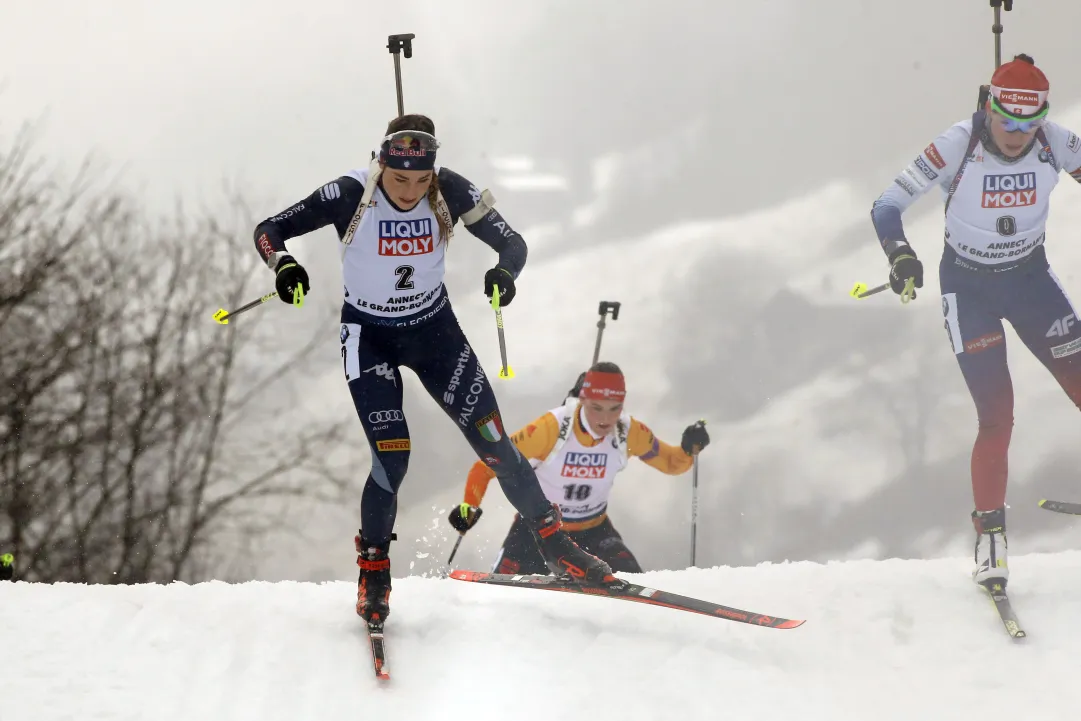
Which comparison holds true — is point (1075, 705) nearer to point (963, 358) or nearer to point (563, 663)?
point (963, 358)

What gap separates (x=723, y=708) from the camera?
4.11 metres

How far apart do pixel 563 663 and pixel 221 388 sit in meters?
11.5

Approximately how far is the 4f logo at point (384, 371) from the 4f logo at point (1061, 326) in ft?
11.3

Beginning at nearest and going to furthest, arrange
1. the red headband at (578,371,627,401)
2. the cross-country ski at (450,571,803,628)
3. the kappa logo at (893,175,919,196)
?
1. the cross-country ski at (450,571,803,628)
2. the kappa logo at (893,175,919,196)
3. the red headband at (578,371,627,401)

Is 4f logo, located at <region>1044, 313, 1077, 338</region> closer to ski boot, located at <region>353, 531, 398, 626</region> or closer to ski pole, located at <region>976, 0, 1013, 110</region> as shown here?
ski pole, located at <region>976, 0, 1013, 110</region>

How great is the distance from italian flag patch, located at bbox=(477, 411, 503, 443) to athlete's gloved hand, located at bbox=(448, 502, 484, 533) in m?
1.71

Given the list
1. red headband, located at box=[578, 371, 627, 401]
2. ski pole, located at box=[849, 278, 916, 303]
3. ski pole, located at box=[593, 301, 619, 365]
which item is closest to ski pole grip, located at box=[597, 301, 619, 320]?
ski pole, located at box=[593, 301, 619, 365]

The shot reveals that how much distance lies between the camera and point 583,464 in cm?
718

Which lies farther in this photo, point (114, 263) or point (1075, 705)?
point (114, 263)

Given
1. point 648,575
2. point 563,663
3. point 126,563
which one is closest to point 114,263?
point 126,563

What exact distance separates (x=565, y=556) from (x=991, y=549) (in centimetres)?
227

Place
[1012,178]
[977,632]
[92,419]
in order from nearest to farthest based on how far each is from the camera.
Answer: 1. [977,632]
2. [1012,178]
3. [92,419]

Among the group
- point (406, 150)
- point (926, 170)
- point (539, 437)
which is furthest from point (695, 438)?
point (406, 150)

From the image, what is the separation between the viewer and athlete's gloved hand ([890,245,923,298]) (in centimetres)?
502
